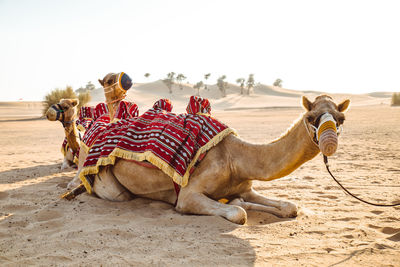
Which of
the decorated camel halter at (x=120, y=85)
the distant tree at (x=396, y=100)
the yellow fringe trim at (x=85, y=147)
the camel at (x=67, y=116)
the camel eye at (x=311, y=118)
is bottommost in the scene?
the distant tree at (x=396, y=100)

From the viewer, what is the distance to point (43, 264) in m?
2.91

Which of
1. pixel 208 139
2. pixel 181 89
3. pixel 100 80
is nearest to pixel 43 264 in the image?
pixel 208 139

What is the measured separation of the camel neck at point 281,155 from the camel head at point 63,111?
3894mm

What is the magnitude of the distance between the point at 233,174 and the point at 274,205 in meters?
0.66

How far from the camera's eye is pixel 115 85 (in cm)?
576

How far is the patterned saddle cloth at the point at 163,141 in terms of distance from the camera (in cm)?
431

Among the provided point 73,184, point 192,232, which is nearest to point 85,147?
point 73,184

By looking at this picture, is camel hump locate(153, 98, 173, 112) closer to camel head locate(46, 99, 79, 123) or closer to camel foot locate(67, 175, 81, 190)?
camel foot locate(67, 175, 81, 190)

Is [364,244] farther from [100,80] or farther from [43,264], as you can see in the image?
[100,80]

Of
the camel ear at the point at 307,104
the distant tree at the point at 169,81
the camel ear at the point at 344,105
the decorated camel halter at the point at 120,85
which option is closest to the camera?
the camel ear at the point at 344,105

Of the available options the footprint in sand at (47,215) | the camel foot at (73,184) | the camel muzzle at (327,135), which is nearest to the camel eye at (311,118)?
the camel muzzle at (327,135)

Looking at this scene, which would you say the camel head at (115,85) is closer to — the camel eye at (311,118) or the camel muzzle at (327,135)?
the camel eye at (311,118)

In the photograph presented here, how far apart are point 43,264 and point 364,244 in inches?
114

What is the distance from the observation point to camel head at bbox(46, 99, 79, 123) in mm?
6484
